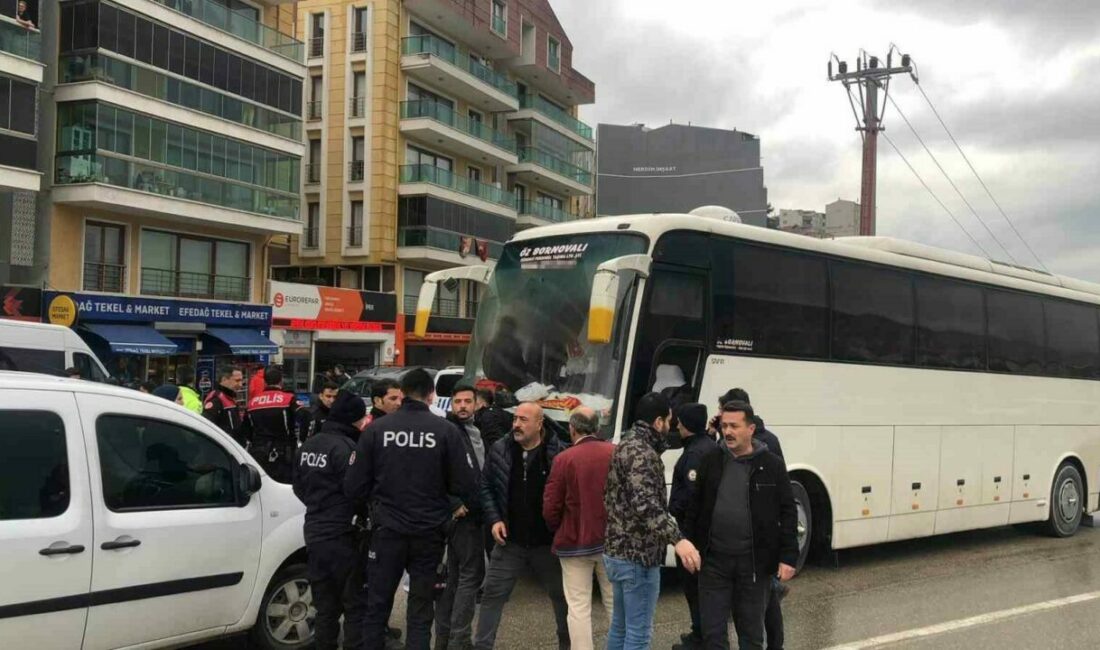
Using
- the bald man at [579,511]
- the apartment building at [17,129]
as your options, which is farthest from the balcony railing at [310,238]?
the bald man at [579,511]

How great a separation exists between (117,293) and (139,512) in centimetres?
2625

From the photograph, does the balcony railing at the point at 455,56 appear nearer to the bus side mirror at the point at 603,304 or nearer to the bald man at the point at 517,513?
the bus side mirror at the point at 603,304

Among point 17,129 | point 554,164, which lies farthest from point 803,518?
point 554,164

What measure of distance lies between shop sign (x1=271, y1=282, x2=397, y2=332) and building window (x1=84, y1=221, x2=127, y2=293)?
20.9 ft

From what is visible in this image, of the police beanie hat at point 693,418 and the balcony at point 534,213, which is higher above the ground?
the balcony at point 534,213

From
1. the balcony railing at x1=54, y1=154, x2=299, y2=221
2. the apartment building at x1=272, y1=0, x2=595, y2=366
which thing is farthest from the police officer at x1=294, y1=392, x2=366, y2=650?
the apartment building at x1=272, y1=0, x2=595, y2=366

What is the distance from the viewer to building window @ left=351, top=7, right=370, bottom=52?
42594 mm

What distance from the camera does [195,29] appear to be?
29.8m

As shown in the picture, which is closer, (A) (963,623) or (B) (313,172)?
(A) (963,623)

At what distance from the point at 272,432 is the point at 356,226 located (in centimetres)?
3407

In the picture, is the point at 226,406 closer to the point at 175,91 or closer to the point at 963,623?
the point at 963,623

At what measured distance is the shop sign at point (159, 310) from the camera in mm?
27156

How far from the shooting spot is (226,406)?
32.7 ft

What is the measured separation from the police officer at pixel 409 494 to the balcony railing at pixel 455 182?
37852 millimetres
